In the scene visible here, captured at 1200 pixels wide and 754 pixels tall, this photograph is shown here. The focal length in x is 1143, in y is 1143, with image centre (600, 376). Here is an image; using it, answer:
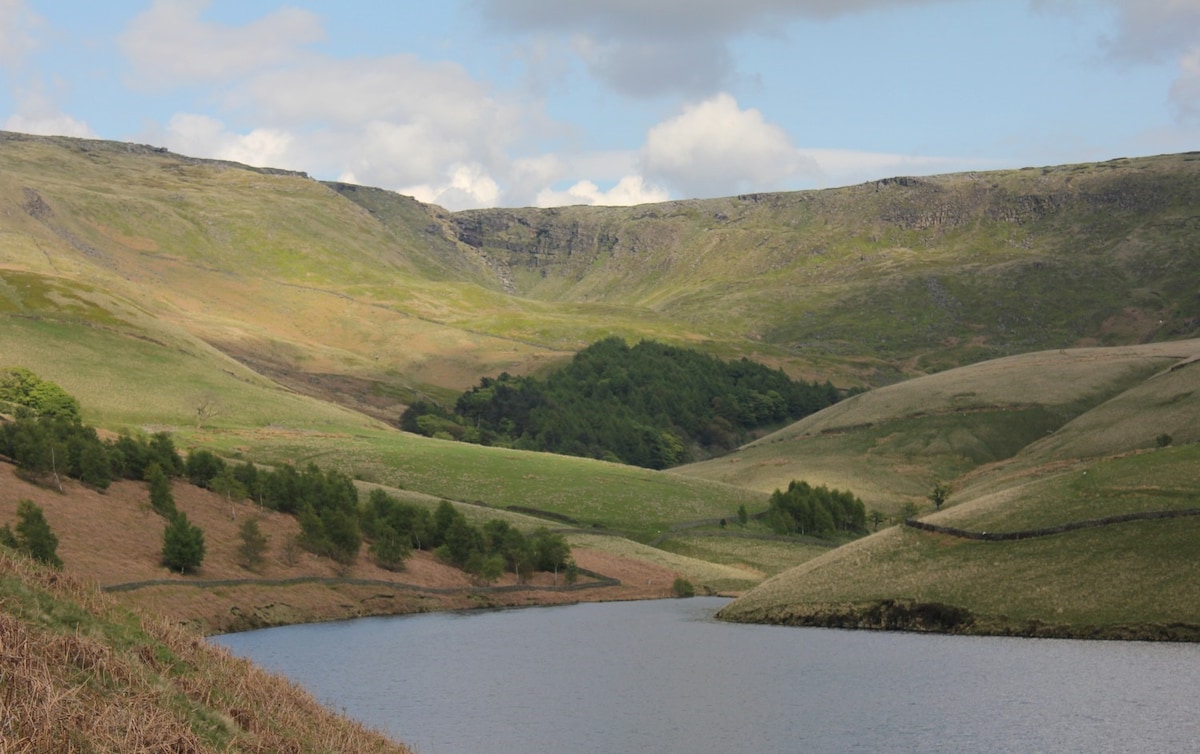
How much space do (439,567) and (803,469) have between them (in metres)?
91.0

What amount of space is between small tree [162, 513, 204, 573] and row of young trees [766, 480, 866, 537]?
8142cm

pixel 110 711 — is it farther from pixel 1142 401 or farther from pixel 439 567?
pixel 1142 401

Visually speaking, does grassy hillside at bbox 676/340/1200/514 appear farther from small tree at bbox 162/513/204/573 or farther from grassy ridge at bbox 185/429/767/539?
small tree at bbox 162/513/204/573

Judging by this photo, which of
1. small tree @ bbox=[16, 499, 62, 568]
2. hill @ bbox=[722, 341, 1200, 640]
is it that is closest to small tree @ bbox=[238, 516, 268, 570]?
small tree @ bbox=[16, 499, 62, 568]

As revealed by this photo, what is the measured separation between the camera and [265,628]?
8256cm

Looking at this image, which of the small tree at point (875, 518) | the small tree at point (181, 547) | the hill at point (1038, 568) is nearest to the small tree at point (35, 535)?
the small tree at point (181, 547)

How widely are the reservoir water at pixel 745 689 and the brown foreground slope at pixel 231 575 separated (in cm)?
514

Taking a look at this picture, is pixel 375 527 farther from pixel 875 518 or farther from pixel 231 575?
A: pixel 875 518

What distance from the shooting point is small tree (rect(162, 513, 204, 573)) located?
3243 inches

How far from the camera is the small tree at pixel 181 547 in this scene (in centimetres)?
8238

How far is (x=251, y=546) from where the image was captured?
91375 millimetres

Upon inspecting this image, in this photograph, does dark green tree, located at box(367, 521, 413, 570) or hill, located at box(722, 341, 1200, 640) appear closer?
hill, located at box(722, 341, 1200, 640)

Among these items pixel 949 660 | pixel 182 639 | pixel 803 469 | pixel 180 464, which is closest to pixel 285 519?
pixel 180 464

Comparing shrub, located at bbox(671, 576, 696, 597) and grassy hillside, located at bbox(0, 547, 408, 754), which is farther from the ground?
grassy hillside, located at bbox(0, 547, 408, 754)
